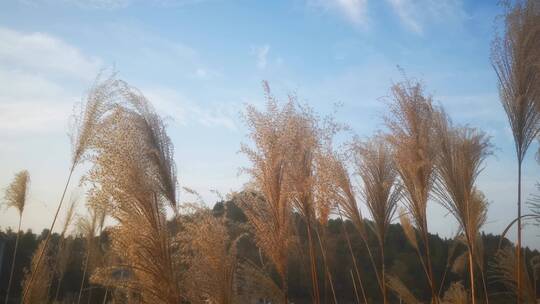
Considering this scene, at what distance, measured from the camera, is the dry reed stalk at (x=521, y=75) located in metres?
3.70

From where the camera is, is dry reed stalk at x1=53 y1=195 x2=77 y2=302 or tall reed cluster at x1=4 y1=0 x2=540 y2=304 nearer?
tall reed cluster at x1=4 y1=0 x2=540 y2=304

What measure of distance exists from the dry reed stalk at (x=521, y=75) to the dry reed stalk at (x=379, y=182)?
1351 millimetres

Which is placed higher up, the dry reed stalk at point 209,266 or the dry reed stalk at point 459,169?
the dry reed stalk at point 459,169

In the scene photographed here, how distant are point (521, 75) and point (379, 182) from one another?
5.93 ft

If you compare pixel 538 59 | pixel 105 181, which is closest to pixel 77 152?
pixel 105 181

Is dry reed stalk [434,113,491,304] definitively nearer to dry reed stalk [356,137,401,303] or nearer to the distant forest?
dry reed stalk [356,137,401,303]

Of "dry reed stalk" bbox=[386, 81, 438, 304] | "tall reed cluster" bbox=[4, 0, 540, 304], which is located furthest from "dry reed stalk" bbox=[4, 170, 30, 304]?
"dry reed stalk" bbox=[386, 81, 438, 304]

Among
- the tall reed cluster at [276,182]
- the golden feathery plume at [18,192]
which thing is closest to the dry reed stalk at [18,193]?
the golden feathery plume at [18,192]

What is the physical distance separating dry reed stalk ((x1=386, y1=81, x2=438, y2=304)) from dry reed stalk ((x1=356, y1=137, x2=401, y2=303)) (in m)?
0.26

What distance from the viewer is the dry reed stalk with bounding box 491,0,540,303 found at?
3.70 metres

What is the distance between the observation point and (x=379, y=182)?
495cm

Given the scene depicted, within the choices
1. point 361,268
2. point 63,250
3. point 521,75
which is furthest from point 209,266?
point 361,268

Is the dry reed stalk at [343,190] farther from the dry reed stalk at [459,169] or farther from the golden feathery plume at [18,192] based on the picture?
the golden feathery plume at [18,192]

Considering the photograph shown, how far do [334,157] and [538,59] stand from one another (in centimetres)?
220
